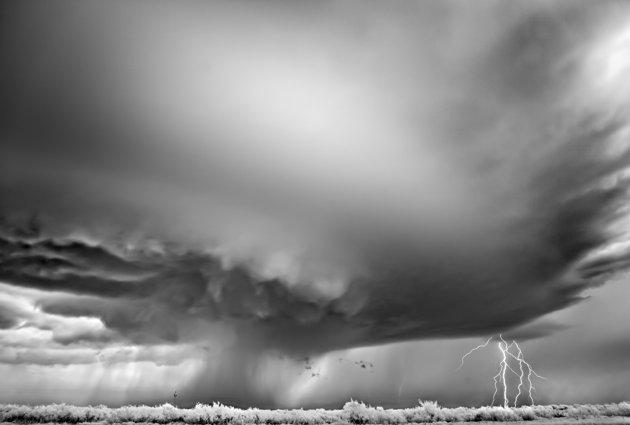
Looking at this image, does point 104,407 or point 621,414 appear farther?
point 621,414

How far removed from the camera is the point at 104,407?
25078mm

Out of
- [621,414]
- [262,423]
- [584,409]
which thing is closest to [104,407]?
[262,423]

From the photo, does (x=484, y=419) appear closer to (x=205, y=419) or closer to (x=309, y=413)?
(x=309, y=413)

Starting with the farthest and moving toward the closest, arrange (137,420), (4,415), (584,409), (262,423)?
(584,409) < (262,423) < (137,420) < (4,415)

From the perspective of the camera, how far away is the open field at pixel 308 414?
22.8 metres

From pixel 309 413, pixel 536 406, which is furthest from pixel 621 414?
pixel 309 413

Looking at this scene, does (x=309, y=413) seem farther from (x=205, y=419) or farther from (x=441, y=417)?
(x=441, y=417)

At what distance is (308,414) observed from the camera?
28.2 m

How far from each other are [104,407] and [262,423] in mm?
10328

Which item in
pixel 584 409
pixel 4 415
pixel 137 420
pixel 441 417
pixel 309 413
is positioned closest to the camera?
pixel 4 415

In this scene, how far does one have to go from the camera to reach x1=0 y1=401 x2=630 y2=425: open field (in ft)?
74.9

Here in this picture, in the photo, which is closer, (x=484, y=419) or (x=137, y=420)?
(x=137, y=420)

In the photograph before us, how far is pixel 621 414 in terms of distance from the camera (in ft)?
108

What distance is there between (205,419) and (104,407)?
665cm
